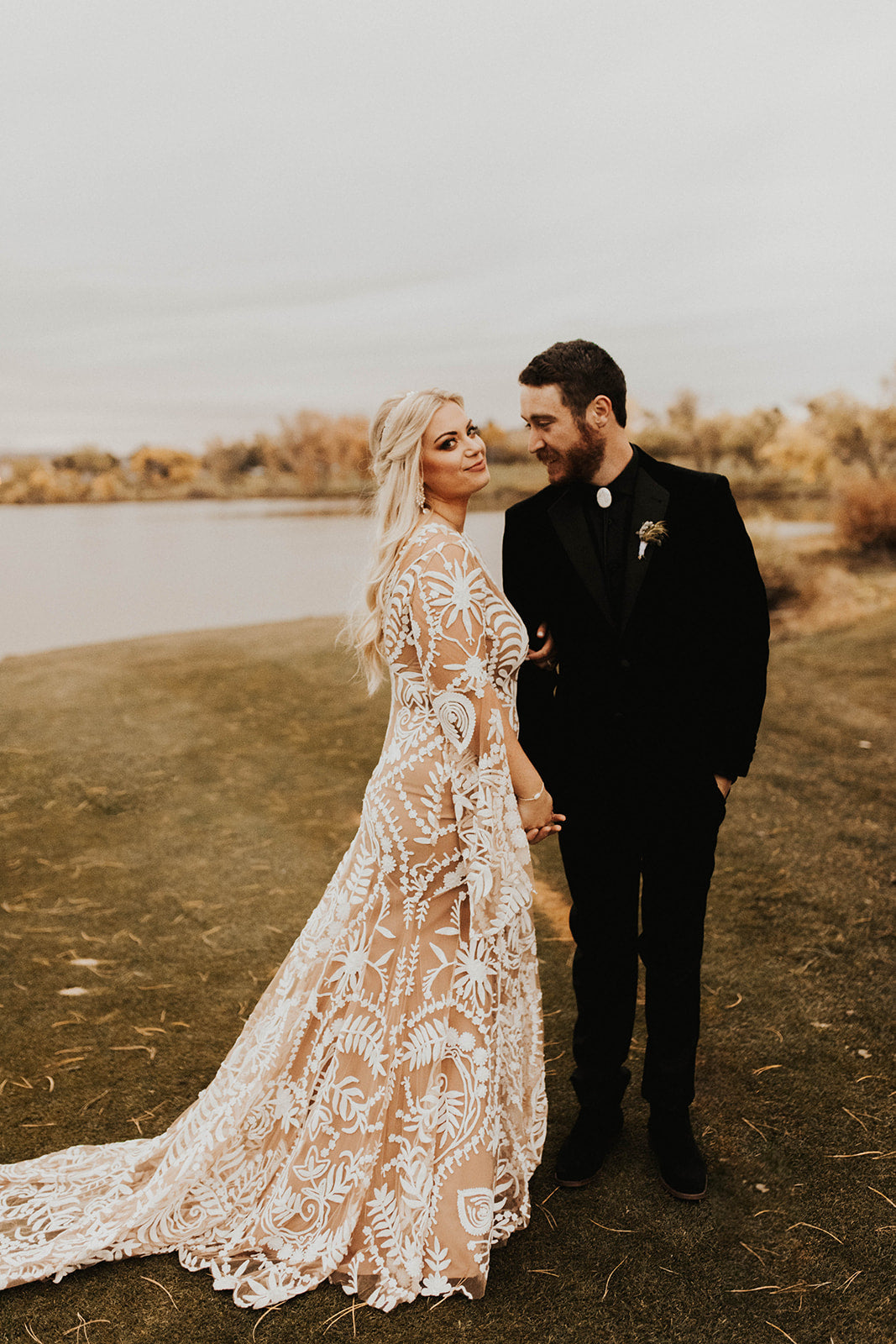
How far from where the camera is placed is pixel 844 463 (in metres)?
12.0

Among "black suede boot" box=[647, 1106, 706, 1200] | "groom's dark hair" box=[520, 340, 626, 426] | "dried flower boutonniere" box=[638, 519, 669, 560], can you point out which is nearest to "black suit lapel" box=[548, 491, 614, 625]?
"dried flower boutonniere" box=[638, 519, 669, 560]

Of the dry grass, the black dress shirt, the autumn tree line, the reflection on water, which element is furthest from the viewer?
the dry grass

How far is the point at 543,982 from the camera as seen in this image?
152 inches

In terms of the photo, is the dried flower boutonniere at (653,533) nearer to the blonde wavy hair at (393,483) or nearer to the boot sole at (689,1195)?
the blonde wavy hair at (393,483)

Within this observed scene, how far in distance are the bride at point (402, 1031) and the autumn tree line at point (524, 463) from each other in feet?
23.6

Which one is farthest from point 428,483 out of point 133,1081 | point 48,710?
point 48,710

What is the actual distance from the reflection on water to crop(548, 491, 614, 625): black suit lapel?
6.23 m

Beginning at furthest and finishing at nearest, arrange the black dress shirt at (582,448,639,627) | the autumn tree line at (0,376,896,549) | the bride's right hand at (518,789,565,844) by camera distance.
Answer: the autumn tree line at (0,376,896,549) < the black dress shirt at (582,448,639,627) < the bride's right hand at (518,789,565,844)

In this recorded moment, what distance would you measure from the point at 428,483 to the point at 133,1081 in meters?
2.39

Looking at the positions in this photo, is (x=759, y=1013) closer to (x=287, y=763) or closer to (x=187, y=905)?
(x=187, y=905)

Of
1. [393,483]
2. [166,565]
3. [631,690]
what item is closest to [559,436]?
[393,483]

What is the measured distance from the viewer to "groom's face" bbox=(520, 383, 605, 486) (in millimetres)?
2455

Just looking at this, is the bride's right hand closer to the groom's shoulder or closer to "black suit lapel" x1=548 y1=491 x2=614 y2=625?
"black suit lapel" x1=548 y1=491 x2=614 y2=625

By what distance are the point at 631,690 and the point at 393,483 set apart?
86 centimetres
